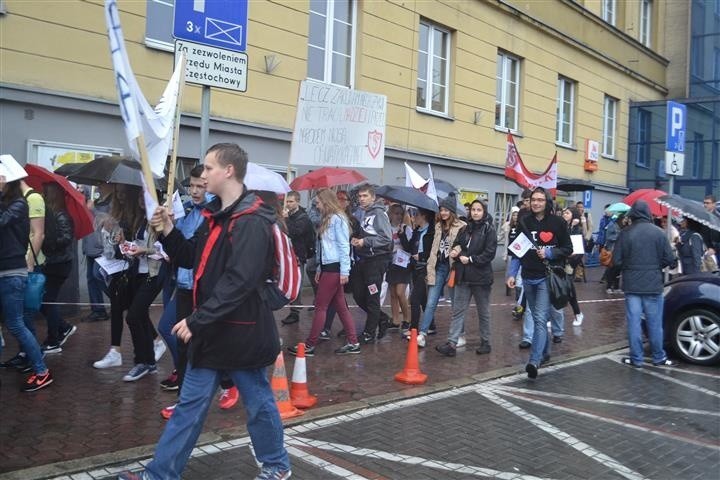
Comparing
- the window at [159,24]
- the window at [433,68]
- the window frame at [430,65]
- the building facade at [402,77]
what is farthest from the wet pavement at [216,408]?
the window at [433,68]

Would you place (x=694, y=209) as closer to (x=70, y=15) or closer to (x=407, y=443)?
(x=407, y=443)

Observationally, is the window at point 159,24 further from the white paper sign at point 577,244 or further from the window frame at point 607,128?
the window frame at point 607,128

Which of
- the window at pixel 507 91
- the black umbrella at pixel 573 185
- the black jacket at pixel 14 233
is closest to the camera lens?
the black jacket at pixel 14 233

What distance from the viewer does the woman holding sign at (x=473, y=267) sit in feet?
26.4

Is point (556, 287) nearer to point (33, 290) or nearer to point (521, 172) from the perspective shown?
point (33, 290)

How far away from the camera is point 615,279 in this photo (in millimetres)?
15508

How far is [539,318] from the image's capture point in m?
7.23

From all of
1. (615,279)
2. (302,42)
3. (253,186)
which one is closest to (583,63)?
(615,279)

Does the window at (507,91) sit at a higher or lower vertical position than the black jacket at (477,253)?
higher

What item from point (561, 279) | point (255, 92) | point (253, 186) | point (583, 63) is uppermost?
point (583, 63)

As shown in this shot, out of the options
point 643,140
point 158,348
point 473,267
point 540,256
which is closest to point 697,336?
point 540,256

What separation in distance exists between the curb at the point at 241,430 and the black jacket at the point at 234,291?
1228mm

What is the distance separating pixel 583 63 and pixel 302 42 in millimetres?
12816

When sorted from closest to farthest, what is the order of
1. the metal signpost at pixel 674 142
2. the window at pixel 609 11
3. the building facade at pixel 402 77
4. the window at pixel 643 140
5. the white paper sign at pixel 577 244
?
the white paper sign at pixel 577 244, the building facade at pixel 402 77, the metal signpost at pixel 674 142, the window at pixel 609 11, the window at pixel 643 140
